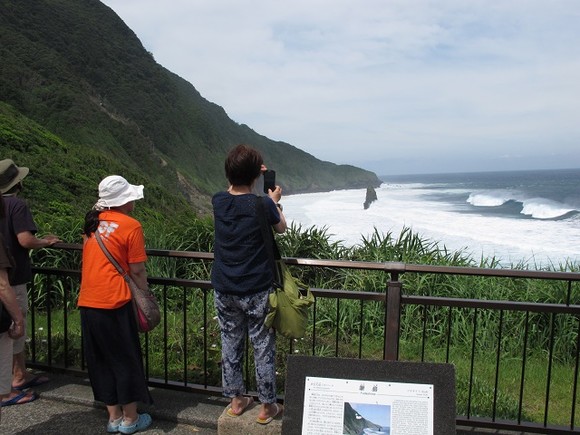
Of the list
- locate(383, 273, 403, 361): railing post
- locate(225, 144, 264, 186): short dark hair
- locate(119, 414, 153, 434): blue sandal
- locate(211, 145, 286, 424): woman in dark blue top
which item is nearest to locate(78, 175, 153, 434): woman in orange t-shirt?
locate(119, 414, 153, 434): blue sandal

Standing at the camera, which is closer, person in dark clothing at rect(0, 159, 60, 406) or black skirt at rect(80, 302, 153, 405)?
black skirt at rect(80, 302, 153, 405)

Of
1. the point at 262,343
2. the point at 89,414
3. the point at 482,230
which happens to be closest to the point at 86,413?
the point at 89,414

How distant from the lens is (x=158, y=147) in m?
57.4

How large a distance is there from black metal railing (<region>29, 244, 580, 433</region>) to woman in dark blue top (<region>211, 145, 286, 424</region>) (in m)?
0.40

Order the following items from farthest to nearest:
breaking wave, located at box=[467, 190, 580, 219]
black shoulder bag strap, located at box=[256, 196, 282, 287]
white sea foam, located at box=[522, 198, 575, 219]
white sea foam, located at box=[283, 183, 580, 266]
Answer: breaking wave, located at box=[467, 190, 580, 219]
white sea foam, located at box=[522, 198, 575, 219]
white sea foam, located at box=[283, 183, 580, 266]
black shoulder bag strap, located at box=[256, 196, 282, 287]

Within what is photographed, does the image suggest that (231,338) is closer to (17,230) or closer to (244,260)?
(244,260)

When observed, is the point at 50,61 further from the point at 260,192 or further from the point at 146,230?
the point at 260,192

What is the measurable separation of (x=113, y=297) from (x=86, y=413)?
1.07 metres

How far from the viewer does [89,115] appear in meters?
37.0

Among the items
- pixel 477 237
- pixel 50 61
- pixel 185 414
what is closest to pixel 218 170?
pixel 50 61

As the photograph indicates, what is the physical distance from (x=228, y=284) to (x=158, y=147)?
186ft

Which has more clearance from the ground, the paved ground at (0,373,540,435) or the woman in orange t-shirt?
the woman in orange t-shirt

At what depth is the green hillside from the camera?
18578 millimetres

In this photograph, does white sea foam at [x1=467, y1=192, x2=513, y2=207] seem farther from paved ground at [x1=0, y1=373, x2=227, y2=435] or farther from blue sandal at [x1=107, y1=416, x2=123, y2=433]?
blue sandal at [x1=107, y1=416, x2=123, y2=433]
